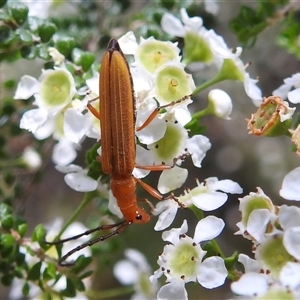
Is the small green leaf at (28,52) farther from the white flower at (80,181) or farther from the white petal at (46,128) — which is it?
the white flower at (80,181)

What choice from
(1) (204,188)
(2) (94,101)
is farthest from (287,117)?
(2) (94,101)

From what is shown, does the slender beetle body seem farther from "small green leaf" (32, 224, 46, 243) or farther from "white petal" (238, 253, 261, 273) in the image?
"white petal" (238, 253, 261, 273)

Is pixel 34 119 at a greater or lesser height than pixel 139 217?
greater

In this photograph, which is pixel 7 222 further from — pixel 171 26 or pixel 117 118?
pixel 171 26

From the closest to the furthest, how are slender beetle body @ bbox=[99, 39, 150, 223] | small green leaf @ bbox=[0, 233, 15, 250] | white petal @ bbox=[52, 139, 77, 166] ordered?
slender beetle body @ bbox=[99, 39, 150, 223] → small green leaf @ bbox=[0, 233, 15, 250] → white petal @ bbox=[52, 139, 77, 166]

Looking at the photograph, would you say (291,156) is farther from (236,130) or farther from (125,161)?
(125,161)

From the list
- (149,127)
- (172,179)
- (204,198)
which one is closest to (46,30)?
(149,127)

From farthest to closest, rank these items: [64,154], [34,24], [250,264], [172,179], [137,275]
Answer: [137,275] → [64,154] → [34,24] → [172,179] → [250,264]

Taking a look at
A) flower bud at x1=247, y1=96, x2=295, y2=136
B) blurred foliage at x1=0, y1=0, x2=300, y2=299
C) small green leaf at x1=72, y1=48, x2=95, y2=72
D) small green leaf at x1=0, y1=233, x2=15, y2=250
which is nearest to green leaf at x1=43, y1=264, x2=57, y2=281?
blurred foliage at x1=0, y1=0, x2=300, y2=299
